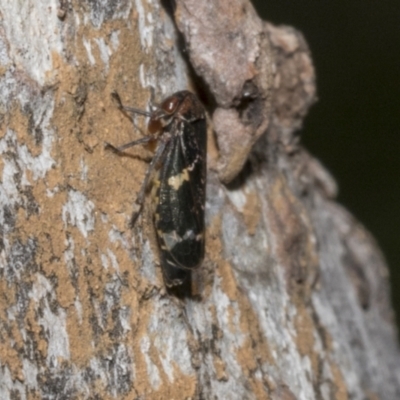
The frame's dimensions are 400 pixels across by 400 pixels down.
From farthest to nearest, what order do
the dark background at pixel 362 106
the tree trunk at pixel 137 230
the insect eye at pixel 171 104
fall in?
the dark background at pixel 362 106 < the insect eye at pixel 171 104 < the tree trunk at pixel 137 230

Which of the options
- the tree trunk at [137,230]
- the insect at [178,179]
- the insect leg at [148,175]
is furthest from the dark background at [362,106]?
the insect leg at [148,175]

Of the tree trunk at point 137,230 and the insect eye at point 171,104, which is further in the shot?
the insect eye at point 171,104

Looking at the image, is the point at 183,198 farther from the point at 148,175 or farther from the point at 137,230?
the point at 137,230

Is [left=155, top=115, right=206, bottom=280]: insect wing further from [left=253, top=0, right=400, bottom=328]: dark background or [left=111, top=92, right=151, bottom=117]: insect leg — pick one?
[left=253, top=0, right=400, bottom=328]: dark background

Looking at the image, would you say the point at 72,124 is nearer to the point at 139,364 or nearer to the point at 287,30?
the point at 139,364

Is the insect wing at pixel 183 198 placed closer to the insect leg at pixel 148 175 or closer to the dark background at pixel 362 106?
the insect leg at pixel 148 175

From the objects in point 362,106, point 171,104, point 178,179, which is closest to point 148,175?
point 178,179

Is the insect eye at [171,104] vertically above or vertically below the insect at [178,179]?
above
